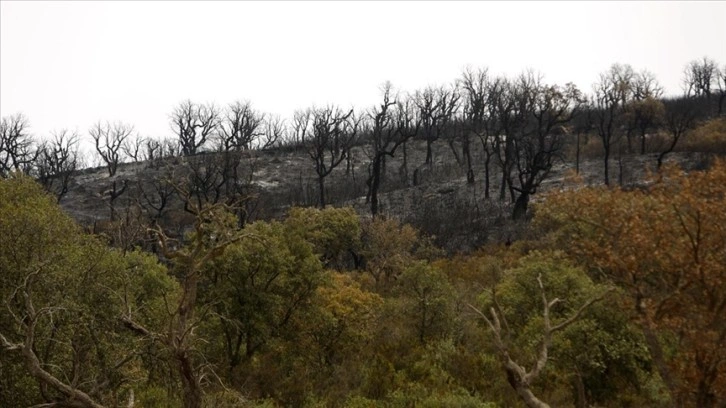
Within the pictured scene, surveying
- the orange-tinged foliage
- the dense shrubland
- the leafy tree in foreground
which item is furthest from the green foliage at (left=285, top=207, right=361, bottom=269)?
the orange-tinged foliage

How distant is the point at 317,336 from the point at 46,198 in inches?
475

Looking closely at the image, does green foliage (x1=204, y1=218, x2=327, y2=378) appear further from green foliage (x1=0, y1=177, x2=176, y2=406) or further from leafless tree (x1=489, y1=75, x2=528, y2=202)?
leafless tree (x1=489, y1=75, x2=528, y2=202)

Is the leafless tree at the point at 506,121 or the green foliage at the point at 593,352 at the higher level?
the leafless tree at the point at 506,121

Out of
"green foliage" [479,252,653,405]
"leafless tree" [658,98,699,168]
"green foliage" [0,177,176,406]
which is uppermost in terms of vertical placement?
"leafless tree" [658,98,699,168]

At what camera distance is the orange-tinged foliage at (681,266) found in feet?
40.4

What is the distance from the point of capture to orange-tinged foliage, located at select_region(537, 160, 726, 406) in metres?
12.3

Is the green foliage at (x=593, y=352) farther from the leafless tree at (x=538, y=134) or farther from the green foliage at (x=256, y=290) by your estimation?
the leafless tree at (x=538, y=134)

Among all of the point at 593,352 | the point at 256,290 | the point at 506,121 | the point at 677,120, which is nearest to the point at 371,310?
the point at 256,290

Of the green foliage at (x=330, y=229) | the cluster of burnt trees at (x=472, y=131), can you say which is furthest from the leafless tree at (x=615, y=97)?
the green foliage at (x=330, y=229)

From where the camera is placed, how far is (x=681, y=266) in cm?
1289

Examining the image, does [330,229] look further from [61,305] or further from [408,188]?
[61,305]

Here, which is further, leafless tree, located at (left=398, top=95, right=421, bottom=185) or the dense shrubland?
leafless tree, located at (left=398, top=95, right=421, bottom=185)

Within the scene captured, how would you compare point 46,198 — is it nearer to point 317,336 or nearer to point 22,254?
point 22,254

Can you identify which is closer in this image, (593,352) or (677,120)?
(593,352)
